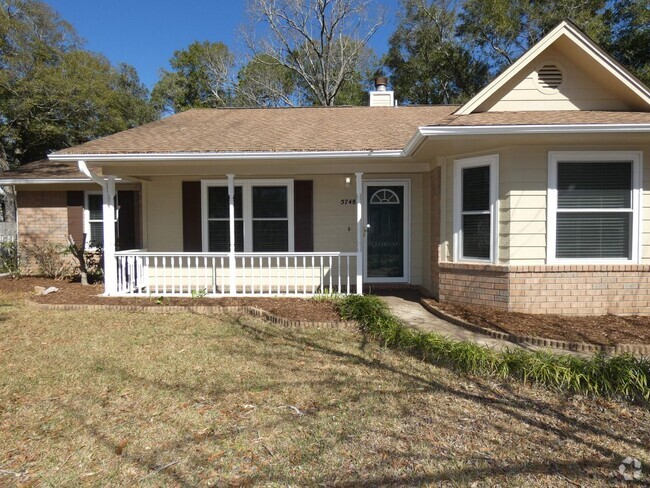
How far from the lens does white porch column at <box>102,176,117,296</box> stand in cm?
828

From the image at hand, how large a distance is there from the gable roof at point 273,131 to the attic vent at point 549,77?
5.69 ft

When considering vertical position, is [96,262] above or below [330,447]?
above

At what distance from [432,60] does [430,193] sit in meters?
20.3

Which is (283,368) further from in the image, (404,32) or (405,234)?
(404,32)

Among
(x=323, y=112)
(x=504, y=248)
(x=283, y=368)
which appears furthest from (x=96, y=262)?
(x=504, y=248)

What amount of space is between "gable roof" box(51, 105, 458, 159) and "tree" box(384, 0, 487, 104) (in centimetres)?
1592

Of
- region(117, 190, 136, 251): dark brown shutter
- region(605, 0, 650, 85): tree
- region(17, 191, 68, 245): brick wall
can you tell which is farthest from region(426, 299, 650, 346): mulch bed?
region(605, 0, 650, 85): tree

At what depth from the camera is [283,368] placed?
4.80 metres

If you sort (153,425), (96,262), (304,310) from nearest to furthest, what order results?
(153,425), (304,310), (96,262)

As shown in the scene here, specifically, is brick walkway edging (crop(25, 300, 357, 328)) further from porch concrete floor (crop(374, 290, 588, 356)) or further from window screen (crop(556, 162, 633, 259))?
window screen (crop(556, 162, 633, 259))

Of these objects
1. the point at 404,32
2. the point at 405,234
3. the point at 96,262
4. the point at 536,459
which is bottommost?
the point at 536,459

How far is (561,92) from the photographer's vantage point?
22.7 ft

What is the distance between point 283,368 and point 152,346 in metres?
1.95

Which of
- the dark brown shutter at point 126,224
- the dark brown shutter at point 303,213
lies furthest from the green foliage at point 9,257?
the dark brown shutter at point 303,213
